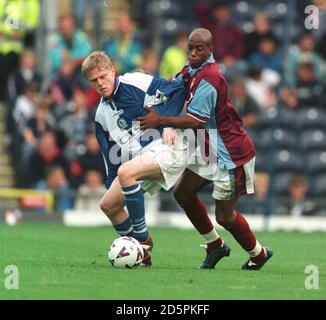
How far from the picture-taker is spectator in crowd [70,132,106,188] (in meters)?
18.8

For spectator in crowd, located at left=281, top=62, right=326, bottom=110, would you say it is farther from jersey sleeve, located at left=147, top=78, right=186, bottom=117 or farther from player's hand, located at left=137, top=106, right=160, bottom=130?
player's hand, located at left=137, top=106, right=160, bottom=130

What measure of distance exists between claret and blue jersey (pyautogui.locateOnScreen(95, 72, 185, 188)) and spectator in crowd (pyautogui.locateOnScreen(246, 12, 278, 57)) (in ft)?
28.4

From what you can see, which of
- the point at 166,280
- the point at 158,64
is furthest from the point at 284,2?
the point at 166,280

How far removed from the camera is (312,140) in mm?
19141

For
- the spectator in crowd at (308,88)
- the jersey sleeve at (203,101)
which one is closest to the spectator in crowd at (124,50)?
the spectator in crowd at (308,88)

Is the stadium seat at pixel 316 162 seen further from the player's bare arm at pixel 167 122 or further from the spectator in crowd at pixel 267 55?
the player's bare arm at pixel 167 122

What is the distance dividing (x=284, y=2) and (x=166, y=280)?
1033cm

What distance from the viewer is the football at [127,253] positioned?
35.2 ft

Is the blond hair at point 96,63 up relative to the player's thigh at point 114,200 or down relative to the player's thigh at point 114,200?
up

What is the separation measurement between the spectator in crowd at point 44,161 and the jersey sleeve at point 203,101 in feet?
28.0

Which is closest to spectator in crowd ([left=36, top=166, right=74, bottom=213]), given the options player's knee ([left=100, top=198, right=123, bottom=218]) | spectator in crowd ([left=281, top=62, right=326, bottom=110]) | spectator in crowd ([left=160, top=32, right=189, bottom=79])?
spectator in crowd ([left=160, top=32, right=189, bottom=79])

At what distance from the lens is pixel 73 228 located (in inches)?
673

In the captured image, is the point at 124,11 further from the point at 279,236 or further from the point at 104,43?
the point at 279,236

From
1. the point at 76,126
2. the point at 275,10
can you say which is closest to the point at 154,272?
the point at 76,126
